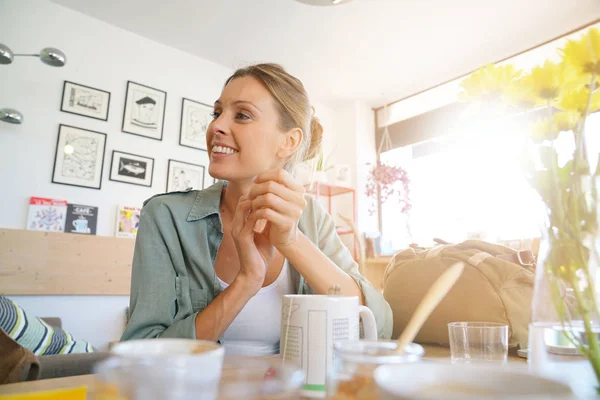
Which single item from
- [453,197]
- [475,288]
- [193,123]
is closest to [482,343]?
[475,288]

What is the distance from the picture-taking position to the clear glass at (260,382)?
0.25 m

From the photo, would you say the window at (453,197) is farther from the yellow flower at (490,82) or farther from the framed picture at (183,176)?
the yellow flower at (490,82)

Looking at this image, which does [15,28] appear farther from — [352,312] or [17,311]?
[352,312]

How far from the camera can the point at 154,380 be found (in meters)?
0.25

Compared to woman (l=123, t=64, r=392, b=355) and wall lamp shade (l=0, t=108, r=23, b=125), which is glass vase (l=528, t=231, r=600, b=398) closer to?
woman (l=123, t=64, r=392, b=355)

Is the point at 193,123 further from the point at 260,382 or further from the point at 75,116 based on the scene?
the point at 260,382

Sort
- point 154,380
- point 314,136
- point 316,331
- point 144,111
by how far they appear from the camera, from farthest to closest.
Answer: point 144,111 < point 314,136 < point 316,331 < point 154,380

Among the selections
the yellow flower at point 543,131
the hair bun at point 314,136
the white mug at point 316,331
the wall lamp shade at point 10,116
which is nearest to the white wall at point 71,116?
the wall lamp shade at point 10,116

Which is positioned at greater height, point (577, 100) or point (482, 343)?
point (577, 100)

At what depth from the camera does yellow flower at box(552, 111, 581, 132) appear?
414 mm

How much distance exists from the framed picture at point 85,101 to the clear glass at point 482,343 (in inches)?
110

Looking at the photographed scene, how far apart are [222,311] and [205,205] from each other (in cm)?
33

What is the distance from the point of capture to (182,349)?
0.35 m

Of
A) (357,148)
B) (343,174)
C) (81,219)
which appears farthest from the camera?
(357,148)
